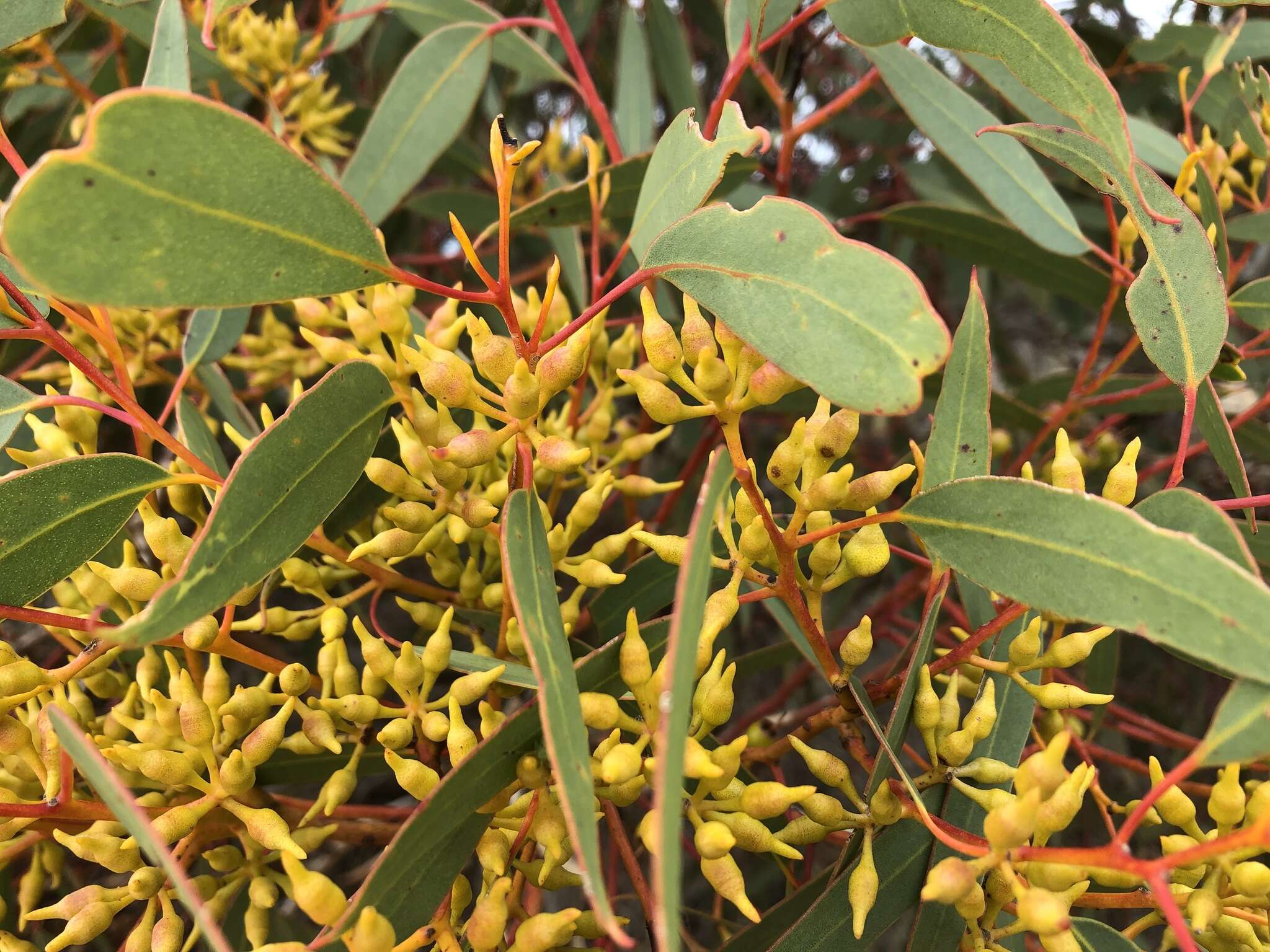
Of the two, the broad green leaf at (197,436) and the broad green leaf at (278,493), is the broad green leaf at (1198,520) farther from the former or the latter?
the broad green leaf at (197,436)

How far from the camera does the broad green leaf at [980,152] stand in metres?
1.17

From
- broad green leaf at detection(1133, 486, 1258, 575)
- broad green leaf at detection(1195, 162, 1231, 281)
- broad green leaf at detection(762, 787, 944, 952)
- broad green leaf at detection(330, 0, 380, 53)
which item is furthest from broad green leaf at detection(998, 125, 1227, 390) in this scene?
broad green leaf at detection(330, 0, 380, 53)

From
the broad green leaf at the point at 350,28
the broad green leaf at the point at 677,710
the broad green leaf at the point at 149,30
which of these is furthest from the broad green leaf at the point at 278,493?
the broad green leaf at the point at 350,28

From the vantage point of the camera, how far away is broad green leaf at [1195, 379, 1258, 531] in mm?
808

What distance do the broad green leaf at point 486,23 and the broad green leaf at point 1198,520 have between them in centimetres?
96

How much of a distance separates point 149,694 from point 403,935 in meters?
0.27

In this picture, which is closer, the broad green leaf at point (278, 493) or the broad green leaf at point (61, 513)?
the broad green leaf at point (278, 493)

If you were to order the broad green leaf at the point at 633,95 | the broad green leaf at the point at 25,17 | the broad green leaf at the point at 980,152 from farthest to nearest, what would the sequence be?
the broad green leaf at the point at 633,95
the broad green leaf at the point at 980,152
the broad green leaf at the point at 25,17

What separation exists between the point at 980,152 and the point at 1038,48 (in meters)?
0.51

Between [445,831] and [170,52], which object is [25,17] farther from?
[445,831]

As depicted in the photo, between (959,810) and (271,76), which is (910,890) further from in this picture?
(271,76)

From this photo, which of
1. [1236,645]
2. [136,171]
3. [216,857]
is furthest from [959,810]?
[136,171]

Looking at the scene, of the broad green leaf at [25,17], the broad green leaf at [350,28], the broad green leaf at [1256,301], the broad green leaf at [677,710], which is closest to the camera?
the broad green leaf at [677,710]

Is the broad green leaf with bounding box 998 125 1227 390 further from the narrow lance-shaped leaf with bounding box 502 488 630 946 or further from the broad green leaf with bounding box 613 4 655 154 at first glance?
the broad green leaf with bounding box 613 4 655 154
